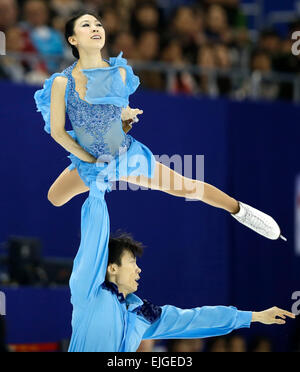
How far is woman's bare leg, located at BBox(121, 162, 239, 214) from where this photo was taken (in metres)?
4.57

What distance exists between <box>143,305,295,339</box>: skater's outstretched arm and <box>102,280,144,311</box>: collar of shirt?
0.15 meters

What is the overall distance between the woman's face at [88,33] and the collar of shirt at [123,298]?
1.24 metres

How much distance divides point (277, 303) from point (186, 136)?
1.99 metres

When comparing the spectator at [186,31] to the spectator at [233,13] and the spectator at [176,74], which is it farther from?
the spectator at [233,13]

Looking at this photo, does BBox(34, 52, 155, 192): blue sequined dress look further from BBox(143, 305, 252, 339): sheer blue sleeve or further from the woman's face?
BBox(143, 305, 252, 339): sheer blue sleeve

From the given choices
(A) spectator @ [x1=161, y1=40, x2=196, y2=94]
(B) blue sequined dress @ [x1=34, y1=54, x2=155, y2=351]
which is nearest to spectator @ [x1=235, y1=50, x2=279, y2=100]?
(A) spectator @ [x1=161, y1=40, x2=196, y2=94]

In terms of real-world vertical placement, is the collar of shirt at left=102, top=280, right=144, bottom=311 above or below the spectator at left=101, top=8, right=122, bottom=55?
below

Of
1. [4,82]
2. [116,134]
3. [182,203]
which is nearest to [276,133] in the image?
[182,203]

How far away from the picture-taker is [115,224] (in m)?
7.45

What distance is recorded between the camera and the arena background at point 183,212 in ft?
23.3

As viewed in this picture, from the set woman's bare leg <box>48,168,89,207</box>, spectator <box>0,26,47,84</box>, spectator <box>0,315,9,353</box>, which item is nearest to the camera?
woman's bare leg <box>48,168,89,207</box>

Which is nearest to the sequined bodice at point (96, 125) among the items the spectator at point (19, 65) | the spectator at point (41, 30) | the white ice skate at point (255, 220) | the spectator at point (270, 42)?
the white ice skate at point (255, 220)

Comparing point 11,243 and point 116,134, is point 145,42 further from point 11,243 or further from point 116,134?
point 116,134

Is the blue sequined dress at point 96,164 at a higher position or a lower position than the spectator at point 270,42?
lower
